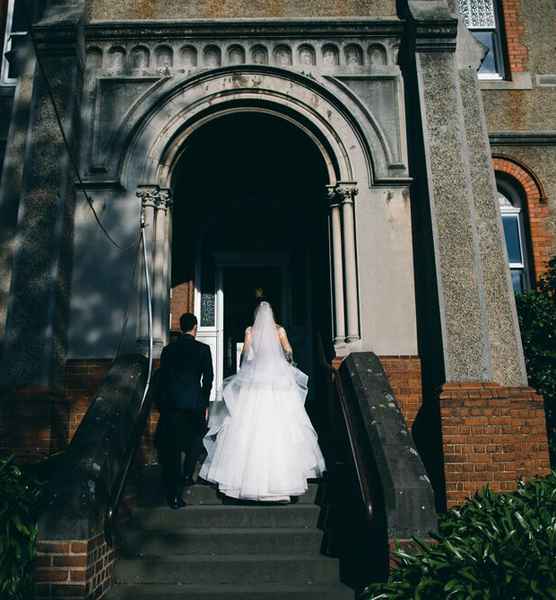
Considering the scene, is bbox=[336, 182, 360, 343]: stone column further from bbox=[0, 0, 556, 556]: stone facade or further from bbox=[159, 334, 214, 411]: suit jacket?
bbox=[159, 334, 214, 411]: suit jacket

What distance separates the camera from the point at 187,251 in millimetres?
9547

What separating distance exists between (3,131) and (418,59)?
19.6ft

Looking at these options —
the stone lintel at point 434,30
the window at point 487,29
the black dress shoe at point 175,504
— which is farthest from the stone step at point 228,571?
the window at point 487,29

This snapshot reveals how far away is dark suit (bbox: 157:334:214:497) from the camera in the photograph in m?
5.59

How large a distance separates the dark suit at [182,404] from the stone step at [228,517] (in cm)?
22

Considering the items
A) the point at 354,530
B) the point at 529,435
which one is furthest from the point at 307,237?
the point at 354,530

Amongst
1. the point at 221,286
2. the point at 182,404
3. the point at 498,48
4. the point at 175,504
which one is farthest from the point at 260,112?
the point at 498,48

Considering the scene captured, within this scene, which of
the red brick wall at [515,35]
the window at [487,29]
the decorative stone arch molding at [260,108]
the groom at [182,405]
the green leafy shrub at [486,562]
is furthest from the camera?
the window at [487,29]

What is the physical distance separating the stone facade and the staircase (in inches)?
48.8

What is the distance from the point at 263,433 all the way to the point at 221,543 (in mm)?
1083

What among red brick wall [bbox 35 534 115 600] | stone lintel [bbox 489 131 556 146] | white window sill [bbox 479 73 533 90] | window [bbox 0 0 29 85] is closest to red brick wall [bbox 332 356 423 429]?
red brick wall [bbox 35 534 115 600]

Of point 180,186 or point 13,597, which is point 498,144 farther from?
point 13,597

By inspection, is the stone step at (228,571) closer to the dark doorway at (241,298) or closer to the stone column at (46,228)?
the stone column at (46,228)

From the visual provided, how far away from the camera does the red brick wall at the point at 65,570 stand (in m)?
4.19
